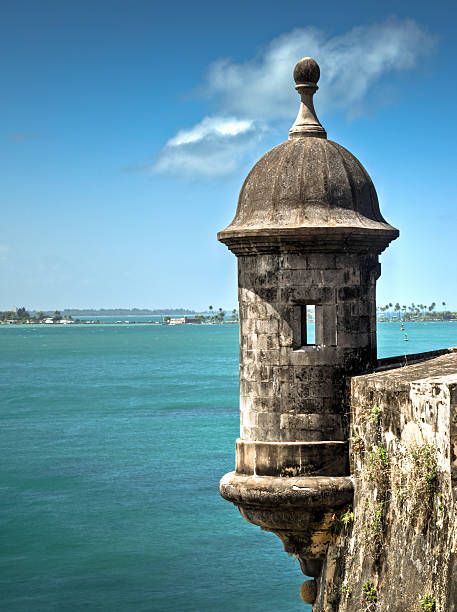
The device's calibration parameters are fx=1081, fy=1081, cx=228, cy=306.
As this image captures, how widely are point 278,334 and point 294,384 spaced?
0.50 meters

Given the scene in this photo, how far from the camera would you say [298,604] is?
67.7ft

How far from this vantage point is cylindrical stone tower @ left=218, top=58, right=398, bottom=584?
1010cm

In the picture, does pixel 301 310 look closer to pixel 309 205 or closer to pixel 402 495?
pixel 309 205

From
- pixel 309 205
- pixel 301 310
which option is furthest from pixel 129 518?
pixel 309 205

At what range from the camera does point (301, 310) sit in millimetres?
10398

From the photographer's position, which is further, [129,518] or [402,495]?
[129,518]

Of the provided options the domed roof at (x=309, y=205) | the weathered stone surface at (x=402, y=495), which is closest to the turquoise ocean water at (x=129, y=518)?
the weathered stone surface at (x=402, y=495)

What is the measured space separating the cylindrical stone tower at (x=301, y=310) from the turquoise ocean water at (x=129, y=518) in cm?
1097

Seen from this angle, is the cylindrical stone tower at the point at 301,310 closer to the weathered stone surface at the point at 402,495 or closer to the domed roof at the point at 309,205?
the domed roof at the point at 309,205

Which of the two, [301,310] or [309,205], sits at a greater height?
[309,205]

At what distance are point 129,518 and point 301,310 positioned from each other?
747 inches

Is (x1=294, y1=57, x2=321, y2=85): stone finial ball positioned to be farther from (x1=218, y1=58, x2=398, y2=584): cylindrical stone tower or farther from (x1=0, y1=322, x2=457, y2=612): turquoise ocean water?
(x1=0, y1=322, x2=457, y2=612): turquoise ocean water

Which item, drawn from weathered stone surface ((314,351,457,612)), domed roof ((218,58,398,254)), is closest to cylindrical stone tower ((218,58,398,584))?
domed roof ((218,58,398,254))

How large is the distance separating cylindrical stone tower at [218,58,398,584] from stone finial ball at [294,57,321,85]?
36.8 inches
